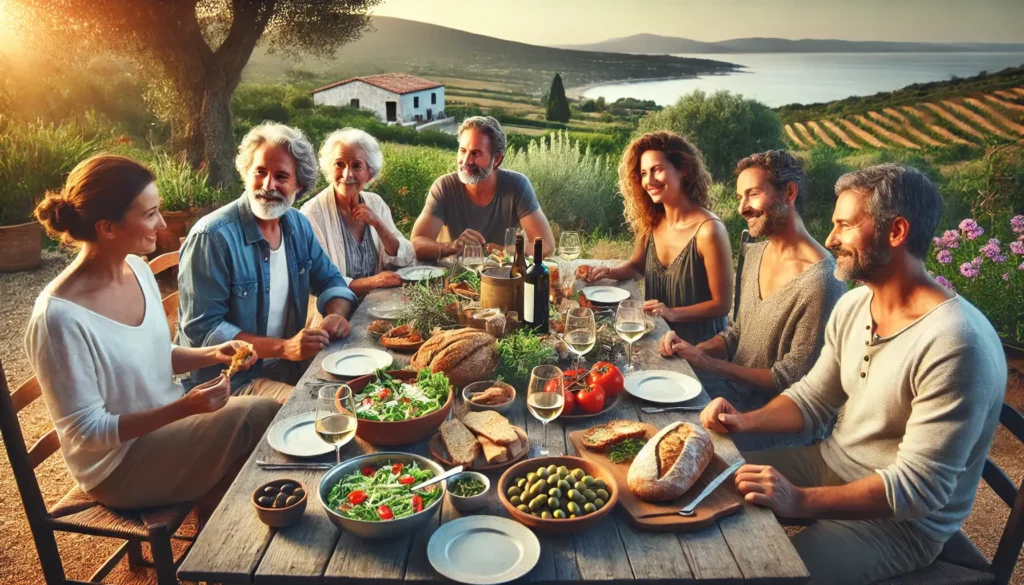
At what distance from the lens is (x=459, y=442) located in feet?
6.34

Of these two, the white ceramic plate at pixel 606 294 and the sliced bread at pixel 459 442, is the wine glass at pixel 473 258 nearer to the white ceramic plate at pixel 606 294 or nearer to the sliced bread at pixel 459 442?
the white ceramic plate at pixel 606 294

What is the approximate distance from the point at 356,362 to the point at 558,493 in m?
1.18

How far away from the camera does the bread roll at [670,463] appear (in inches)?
67.2

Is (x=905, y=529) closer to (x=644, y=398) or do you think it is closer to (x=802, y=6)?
(x=644, y=398)

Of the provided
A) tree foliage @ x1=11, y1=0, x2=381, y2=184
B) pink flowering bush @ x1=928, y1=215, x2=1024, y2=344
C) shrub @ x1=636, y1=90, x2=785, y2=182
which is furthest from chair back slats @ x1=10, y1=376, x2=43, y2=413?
tree foliage @ x1=11, y1=0, x2=381, y2=184

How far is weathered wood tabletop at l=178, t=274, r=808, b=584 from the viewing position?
1.49 metres

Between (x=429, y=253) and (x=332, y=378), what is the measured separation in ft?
6.41

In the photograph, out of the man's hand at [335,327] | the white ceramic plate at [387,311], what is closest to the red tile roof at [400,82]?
the white ceramic plate at [387,311]

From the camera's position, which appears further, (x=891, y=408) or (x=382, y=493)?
(x=891, y=408)

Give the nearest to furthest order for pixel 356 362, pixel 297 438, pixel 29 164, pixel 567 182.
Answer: pixel 297 438 → pixel 356 362 → pixel 29 164 → pixel 567 182

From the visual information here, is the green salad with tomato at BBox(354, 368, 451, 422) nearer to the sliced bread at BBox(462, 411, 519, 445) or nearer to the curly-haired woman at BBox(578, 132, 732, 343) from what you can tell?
the sliced bread at BBox(462, 411, 519, 445)

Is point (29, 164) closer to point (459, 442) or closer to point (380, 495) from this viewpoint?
point (459, 442)

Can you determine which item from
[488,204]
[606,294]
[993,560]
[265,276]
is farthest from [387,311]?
[993,560]

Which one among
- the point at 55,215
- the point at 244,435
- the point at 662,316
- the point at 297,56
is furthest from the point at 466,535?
the point at 297,56
